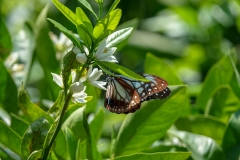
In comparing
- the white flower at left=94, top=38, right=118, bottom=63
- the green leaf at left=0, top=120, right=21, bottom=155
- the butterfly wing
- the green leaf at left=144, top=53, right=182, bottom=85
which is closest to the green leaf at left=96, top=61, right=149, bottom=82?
the white flower at left=94, top=38, right=118, bottom=63

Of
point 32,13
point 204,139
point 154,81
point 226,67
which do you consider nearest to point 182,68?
point 32,13

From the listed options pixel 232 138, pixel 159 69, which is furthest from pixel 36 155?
pixel 159 69

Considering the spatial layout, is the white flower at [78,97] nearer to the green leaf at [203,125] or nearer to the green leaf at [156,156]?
the green leaf at [156,156]

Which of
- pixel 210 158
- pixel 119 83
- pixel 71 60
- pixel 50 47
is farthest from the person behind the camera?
pixel 50 47

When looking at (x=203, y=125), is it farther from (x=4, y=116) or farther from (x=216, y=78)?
(x=4, y=116)

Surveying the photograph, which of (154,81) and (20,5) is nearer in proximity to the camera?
(154,81)

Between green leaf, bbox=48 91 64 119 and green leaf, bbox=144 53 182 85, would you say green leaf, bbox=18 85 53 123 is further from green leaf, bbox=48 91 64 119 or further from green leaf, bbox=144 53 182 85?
green leaf, bbox=144 53 182 85

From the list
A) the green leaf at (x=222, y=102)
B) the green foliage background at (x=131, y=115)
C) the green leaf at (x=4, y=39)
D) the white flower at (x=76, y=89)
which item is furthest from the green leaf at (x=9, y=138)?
the green leaf at (x=222, y=102)

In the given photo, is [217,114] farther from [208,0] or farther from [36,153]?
[208,0]
